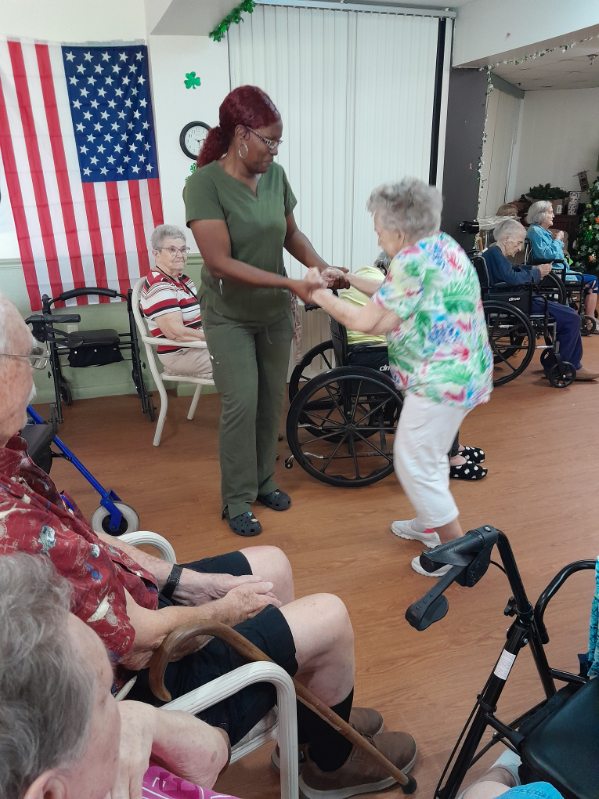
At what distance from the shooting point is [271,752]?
1.56 metres

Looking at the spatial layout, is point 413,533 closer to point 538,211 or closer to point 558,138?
point 538,211

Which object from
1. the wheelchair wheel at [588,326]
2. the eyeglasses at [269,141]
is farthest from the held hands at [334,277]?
the wheelchair wheel at [588,326]

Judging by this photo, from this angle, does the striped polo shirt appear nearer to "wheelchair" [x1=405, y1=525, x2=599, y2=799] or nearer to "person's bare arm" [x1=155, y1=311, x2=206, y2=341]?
"person's bare arm" [x1=155, y1=311, x2=206, y2=341]

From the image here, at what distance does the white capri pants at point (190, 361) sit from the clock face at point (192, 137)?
1.35 m

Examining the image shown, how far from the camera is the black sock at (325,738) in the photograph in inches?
50.2

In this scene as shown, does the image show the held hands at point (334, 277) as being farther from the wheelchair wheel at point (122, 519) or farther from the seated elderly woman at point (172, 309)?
the wheelchair wheel at point (122, 519)

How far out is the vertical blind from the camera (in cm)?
359

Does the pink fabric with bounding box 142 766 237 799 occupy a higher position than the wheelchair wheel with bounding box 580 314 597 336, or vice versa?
the pink fabric with bounding box 142 766 237 799

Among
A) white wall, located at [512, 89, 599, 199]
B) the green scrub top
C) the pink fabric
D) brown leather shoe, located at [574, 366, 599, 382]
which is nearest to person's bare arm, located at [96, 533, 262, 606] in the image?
the pink fabric

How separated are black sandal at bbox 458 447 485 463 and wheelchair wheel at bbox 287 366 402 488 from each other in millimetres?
379

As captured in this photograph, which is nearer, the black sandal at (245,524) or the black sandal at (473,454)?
the black sandal at (245,524)

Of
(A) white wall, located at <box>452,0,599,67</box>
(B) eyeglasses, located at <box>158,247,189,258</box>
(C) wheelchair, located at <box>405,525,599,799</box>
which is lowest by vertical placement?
(C) wheelchair, located at <box>405,525,599,799</box>

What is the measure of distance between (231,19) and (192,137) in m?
0.66

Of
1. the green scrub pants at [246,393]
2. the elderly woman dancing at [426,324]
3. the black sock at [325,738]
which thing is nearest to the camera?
the black sock at [325,738]
